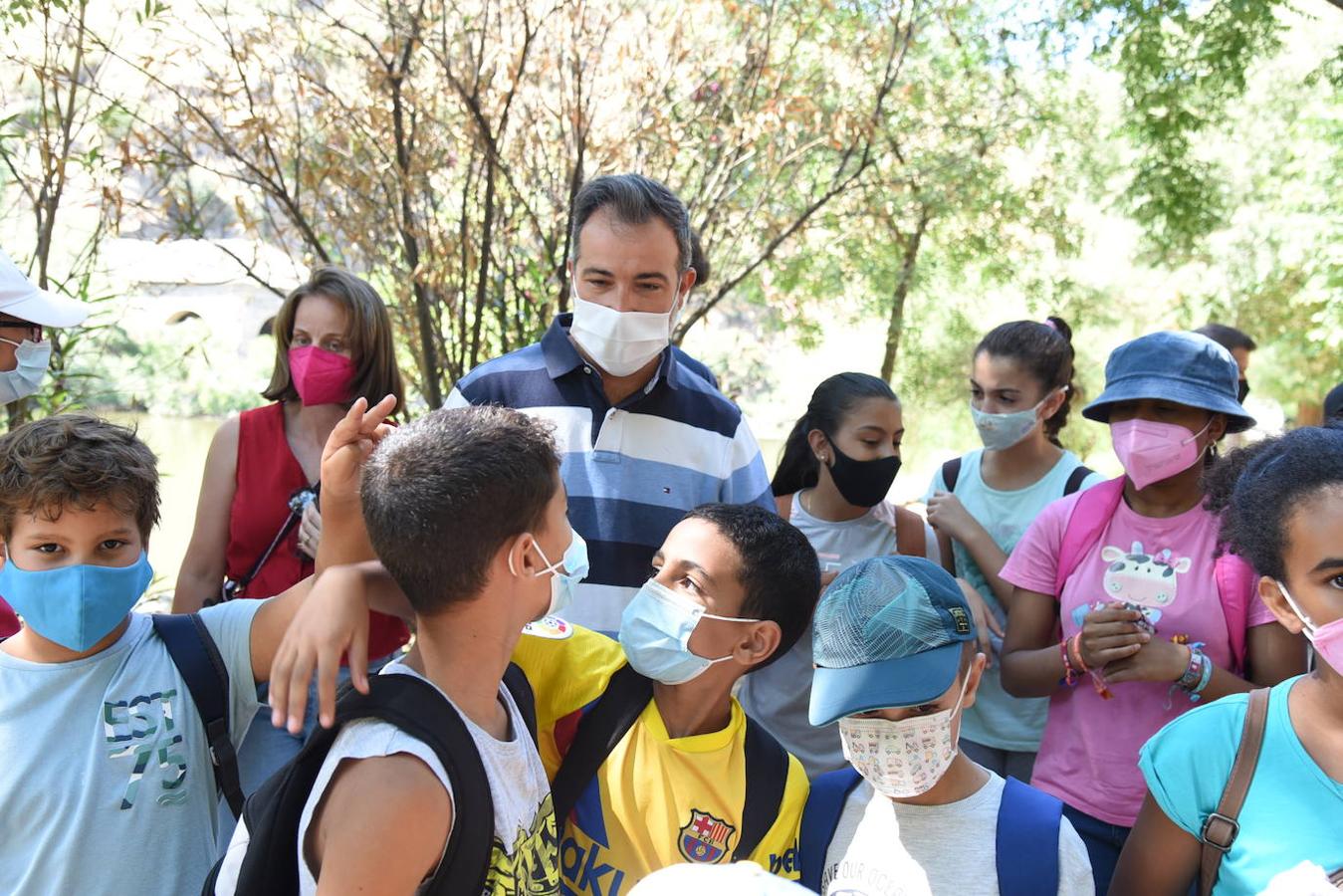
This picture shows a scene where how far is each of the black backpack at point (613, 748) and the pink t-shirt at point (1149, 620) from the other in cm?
86

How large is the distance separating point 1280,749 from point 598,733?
1322mm

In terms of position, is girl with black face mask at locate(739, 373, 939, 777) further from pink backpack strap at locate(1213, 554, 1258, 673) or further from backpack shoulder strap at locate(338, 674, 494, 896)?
backpack shoulder strap at locate(338, 674, 494, 896)

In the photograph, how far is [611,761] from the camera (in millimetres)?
2348

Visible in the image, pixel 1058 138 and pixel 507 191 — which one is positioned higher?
pixel 1058 138

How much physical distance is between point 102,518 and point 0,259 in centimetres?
130

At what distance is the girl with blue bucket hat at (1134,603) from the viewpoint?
8.56 ft

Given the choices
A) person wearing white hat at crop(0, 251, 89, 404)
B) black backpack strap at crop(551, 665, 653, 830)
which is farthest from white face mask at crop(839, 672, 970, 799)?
person wearing white hat at crop(0, 251, 89, 404)

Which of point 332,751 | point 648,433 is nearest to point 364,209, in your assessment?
point 648,433

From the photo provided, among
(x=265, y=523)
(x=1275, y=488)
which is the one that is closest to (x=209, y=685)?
(x=265, y=523)

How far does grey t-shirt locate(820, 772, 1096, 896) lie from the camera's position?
6.82 ft

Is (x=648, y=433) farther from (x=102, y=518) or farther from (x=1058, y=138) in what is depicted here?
(x=1058, y=138)

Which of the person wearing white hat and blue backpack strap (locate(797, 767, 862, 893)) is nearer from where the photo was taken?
blue backpack strap (locate(797, 767, 862, 893))

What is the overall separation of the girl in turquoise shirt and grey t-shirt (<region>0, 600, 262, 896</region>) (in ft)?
6.15

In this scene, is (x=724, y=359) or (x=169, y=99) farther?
(x=724, y=359)
